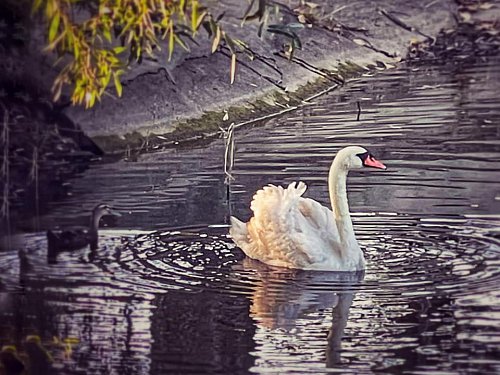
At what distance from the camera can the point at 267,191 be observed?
4.95 m

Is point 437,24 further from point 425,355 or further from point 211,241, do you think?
point 425,355

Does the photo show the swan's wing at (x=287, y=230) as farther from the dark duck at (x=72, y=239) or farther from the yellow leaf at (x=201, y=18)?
the yellow leaf at (x=201, y=18)

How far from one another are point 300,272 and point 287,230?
163 mm

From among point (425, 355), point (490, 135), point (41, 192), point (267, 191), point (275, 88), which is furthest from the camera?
point (490, 135)

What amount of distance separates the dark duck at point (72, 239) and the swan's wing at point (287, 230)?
0.54 metres

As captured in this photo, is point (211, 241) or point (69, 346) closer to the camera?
point (69, 346)

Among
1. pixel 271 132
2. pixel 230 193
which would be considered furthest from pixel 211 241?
pixel 271 132

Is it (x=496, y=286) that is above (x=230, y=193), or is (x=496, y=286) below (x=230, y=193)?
below

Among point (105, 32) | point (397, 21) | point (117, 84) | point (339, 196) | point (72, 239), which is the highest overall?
point (397, 21)

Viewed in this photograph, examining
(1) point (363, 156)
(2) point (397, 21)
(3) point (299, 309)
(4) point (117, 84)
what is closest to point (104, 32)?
(4) point (117, 84)

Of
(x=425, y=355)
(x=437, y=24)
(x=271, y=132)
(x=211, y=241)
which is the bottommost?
(x=425, y=355)

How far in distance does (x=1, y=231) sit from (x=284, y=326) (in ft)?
3.17

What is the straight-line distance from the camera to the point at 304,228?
4855 millimetres

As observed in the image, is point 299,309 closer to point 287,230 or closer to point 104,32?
point 287,230
